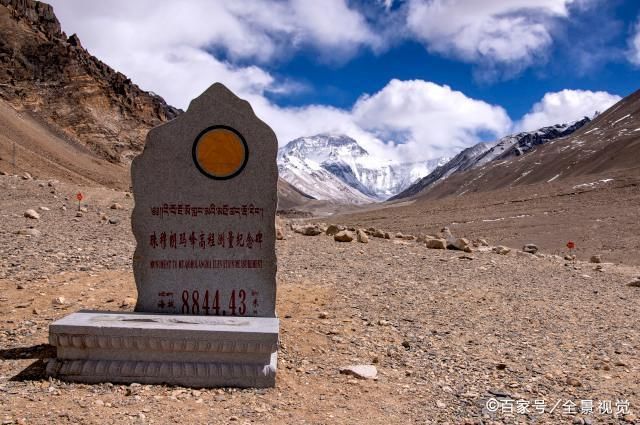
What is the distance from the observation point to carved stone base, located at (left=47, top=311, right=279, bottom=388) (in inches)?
232

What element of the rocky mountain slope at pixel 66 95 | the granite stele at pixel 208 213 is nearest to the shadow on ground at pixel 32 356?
the granite stele at pixel 208 213

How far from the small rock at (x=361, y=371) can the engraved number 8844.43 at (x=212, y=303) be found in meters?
1.43

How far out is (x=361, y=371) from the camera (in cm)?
654

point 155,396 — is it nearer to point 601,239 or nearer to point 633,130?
point 601,239

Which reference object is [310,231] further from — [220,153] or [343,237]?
[220,153]

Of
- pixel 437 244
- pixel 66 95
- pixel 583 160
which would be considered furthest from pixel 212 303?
pixel 583 160

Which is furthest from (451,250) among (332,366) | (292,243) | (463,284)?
(332,366)

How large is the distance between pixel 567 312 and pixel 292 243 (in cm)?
875

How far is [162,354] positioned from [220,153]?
2.42 m

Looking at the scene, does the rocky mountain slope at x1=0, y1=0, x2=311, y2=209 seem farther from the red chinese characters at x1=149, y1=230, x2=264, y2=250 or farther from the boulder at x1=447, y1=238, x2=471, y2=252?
the red chinese characters at x1=149, y1=230, x2=264, y2=250

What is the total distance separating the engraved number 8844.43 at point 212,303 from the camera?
696 cm

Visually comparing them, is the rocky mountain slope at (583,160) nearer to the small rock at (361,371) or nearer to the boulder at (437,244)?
the boulder at (437,244)

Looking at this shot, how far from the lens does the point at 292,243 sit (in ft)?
55.6

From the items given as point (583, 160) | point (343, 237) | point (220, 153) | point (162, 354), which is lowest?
point (162, 354)
